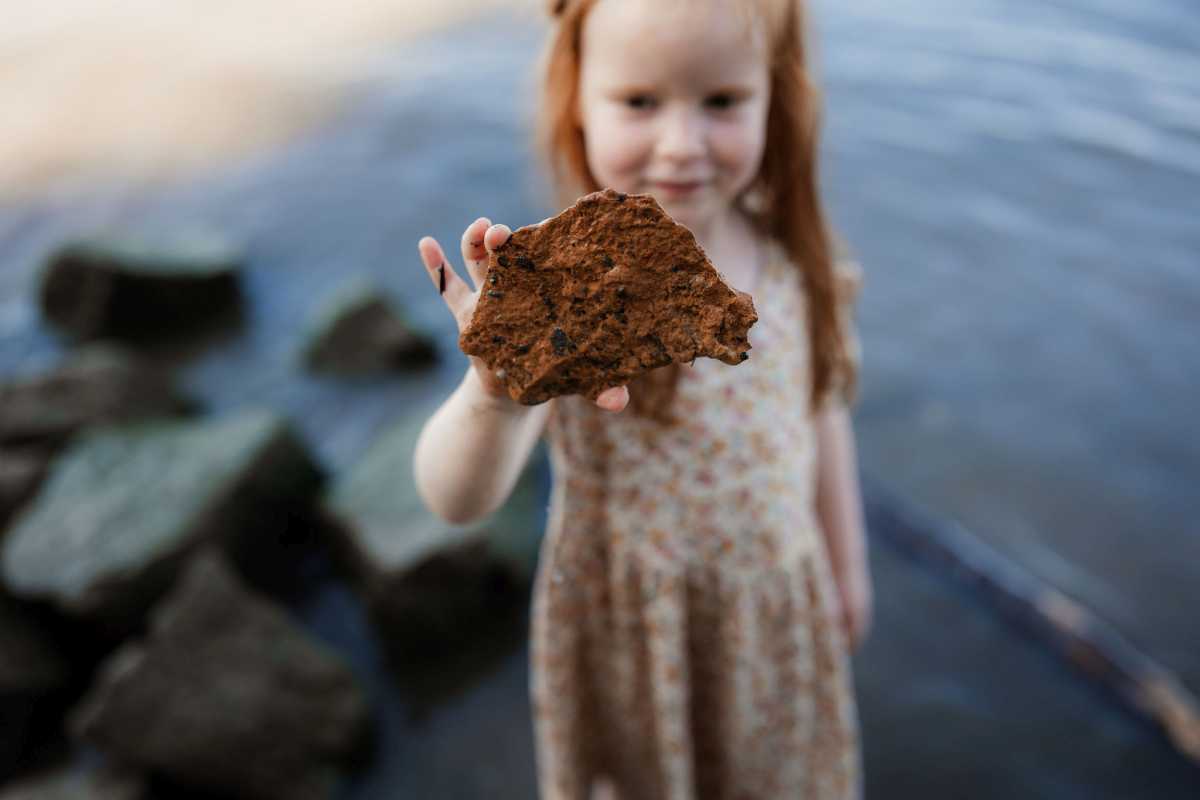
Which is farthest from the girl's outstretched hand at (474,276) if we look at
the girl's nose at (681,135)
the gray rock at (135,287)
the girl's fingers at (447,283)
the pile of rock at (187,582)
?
the gray rock at (135,287)

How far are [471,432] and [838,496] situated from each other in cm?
118

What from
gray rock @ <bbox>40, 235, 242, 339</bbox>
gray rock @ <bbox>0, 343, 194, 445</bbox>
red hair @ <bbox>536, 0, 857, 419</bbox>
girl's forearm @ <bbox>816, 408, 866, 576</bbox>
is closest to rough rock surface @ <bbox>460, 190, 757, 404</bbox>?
red hair @ <bbox>536, 0, 857, 419</bbox>

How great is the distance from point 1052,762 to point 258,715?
236cm

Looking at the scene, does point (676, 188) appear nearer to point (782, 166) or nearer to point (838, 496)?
point (782, 166)

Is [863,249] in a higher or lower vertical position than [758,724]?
lower

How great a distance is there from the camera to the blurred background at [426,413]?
269cm

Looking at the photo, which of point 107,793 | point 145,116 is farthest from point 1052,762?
point 145,116

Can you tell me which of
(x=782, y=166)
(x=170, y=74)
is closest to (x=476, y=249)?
(x=782, y=166)

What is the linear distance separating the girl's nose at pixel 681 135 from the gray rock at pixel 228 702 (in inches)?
80.9

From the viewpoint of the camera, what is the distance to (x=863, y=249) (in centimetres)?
509

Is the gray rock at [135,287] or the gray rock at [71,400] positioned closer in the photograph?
the gray rock at [71,400]

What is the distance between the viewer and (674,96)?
136 cm

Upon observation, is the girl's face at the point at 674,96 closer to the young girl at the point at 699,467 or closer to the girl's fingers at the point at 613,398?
the young girl at the point at 699,467

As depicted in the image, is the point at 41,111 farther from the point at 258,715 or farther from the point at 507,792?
the point at 507,792
